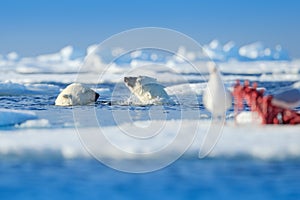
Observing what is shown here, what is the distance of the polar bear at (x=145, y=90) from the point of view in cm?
945

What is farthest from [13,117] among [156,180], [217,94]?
[156,180]

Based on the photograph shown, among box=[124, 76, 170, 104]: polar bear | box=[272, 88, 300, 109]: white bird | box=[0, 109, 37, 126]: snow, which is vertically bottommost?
box=[0, 109, 37, 126]: snow

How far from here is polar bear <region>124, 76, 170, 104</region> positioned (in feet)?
31.0

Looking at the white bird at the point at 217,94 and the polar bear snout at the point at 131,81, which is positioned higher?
the polar bear snout at the point at 131,81

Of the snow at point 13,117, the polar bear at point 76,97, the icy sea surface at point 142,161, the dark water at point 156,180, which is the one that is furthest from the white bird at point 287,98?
the polar bear at point 76,97

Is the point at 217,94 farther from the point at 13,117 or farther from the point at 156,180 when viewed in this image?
the point at 156,180

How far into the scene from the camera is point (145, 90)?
9500mm

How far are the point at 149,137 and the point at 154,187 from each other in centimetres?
188

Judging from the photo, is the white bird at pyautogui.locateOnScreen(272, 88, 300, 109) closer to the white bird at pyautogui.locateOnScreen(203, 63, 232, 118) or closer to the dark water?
the white bird at pyautogui.locateOnScreen(203, 63, 232, 118)

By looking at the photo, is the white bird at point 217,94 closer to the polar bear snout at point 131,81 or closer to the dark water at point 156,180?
the dark water at point 156,180

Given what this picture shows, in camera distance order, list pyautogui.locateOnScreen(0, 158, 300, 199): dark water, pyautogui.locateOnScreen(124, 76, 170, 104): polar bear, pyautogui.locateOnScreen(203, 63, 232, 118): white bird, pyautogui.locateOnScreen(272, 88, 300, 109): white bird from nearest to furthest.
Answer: pyautogui.locateOnScreen(0, 158, 300, 199): dark water → pyautogui.locateOnScreen(272, 88, 300, 109): white bird → pyautogui.locateOnScreen(203, 63, 232, 118): white bird → pyautogui.locateOnScreen(124, 76, 170, 104): polar bear

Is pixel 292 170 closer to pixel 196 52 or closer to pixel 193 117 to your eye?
pixel 196 52

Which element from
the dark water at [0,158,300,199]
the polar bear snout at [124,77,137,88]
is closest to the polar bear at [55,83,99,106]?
the polar bear snout at [124,77,137,88]

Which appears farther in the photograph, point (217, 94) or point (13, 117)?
point (13, 117)
